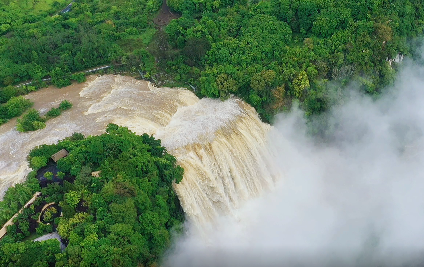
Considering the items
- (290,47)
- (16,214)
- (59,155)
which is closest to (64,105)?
(59,155)

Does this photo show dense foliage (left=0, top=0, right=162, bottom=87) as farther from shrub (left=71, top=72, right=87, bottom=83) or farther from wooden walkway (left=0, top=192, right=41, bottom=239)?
wooden walkway (left=0, top=192, right=41, bottom=239)

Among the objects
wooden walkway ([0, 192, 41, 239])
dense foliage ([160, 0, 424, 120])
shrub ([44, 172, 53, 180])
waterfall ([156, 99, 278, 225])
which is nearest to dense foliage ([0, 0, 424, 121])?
dense foliage ([160, 0, 424, 120])

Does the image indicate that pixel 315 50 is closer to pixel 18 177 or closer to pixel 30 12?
pixel 18 177

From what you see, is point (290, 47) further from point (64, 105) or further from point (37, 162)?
point (37, 162)

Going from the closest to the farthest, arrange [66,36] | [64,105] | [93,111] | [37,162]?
[37,162]
[93,111]
[64,105]
[66,36]

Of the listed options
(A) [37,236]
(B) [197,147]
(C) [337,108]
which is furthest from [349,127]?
(A) [37,236]

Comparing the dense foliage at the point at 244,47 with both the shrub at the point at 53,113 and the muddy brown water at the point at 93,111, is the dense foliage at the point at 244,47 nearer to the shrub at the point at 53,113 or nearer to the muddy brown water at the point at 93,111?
the muddy brown water at the point at 93,111

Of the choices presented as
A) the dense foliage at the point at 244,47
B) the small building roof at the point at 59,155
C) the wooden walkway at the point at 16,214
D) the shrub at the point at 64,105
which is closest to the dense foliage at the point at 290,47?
the dense foliage at the point at 244,47
